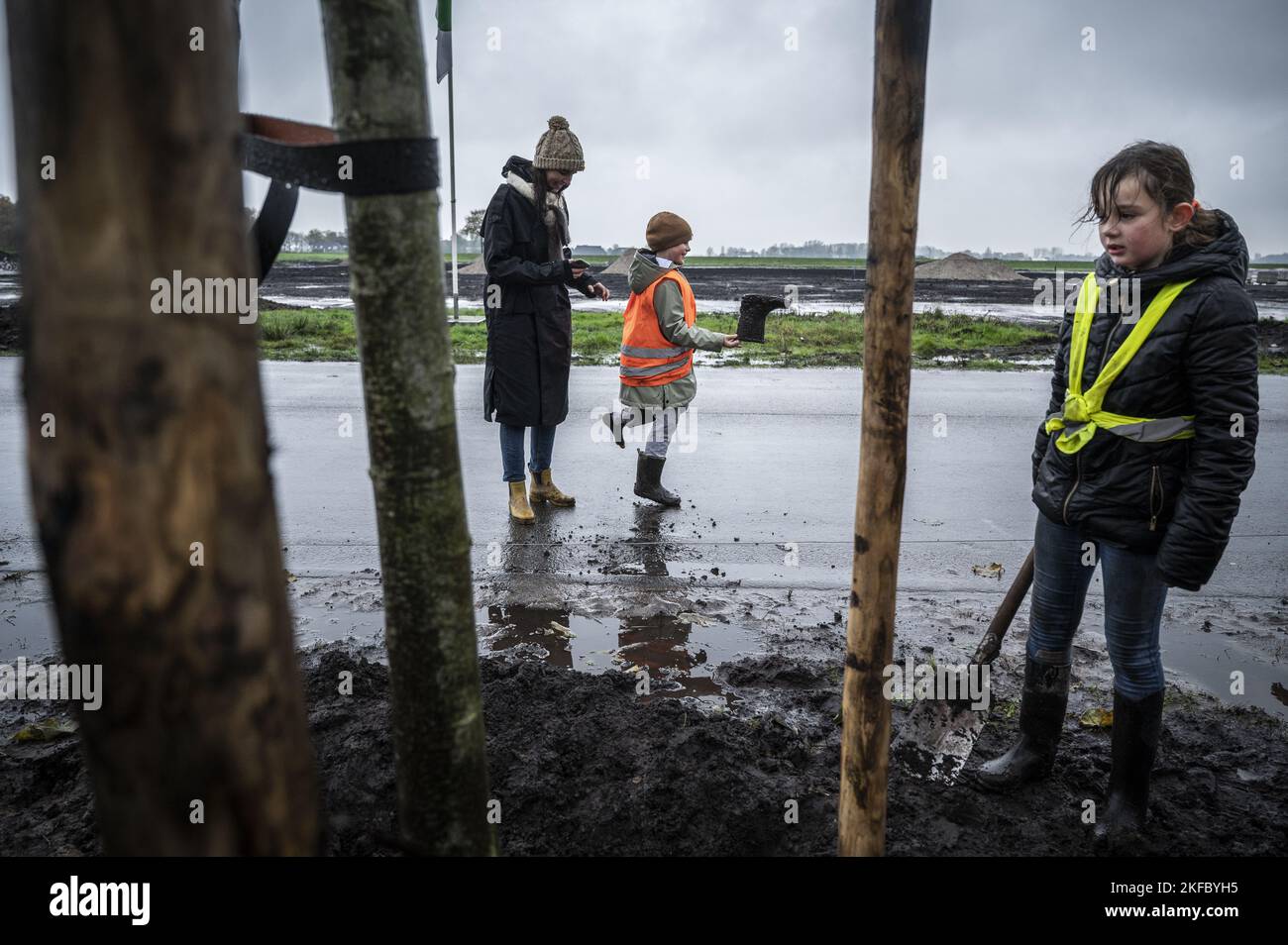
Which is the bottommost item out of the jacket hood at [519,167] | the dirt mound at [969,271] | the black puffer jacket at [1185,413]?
the black puffer jacket at [1185,413]

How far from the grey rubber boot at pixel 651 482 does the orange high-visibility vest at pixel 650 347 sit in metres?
0.55

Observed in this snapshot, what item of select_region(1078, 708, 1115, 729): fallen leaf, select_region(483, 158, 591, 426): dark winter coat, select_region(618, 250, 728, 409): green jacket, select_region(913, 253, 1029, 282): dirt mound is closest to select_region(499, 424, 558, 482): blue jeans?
select_region(483, 158, 591, 426): dark winter coat

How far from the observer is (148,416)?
1.11m

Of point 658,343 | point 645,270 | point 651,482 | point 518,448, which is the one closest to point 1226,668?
point 651,482

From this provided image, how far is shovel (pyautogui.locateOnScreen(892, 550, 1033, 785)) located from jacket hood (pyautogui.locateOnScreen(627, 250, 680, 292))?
3.29 meters

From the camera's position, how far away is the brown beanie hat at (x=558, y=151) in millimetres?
5520

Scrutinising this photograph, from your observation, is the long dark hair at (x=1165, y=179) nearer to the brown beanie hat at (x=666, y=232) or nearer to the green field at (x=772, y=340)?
the brown beanie hat at (x=666, y=232)

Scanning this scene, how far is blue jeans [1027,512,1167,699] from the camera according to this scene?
2.77m

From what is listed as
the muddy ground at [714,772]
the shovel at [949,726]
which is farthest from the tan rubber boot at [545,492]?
the shovel at [949,726]

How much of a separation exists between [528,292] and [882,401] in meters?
4.00

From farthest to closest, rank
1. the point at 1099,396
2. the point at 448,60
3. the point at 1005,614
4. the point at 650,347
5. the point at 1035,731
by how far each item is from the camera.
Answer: the point at 448,60 < the point at 650,347 < the point at 1005,614 < the point at 1035,731 < the point at 1099,396

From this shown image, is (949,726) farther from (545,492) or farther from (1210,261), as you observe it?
(545,492)

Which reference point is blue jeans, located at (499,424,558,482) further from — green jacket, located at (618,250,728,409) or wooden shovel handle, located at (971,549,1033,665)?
wooden shovel handle, located at (971,549,1033,665)
